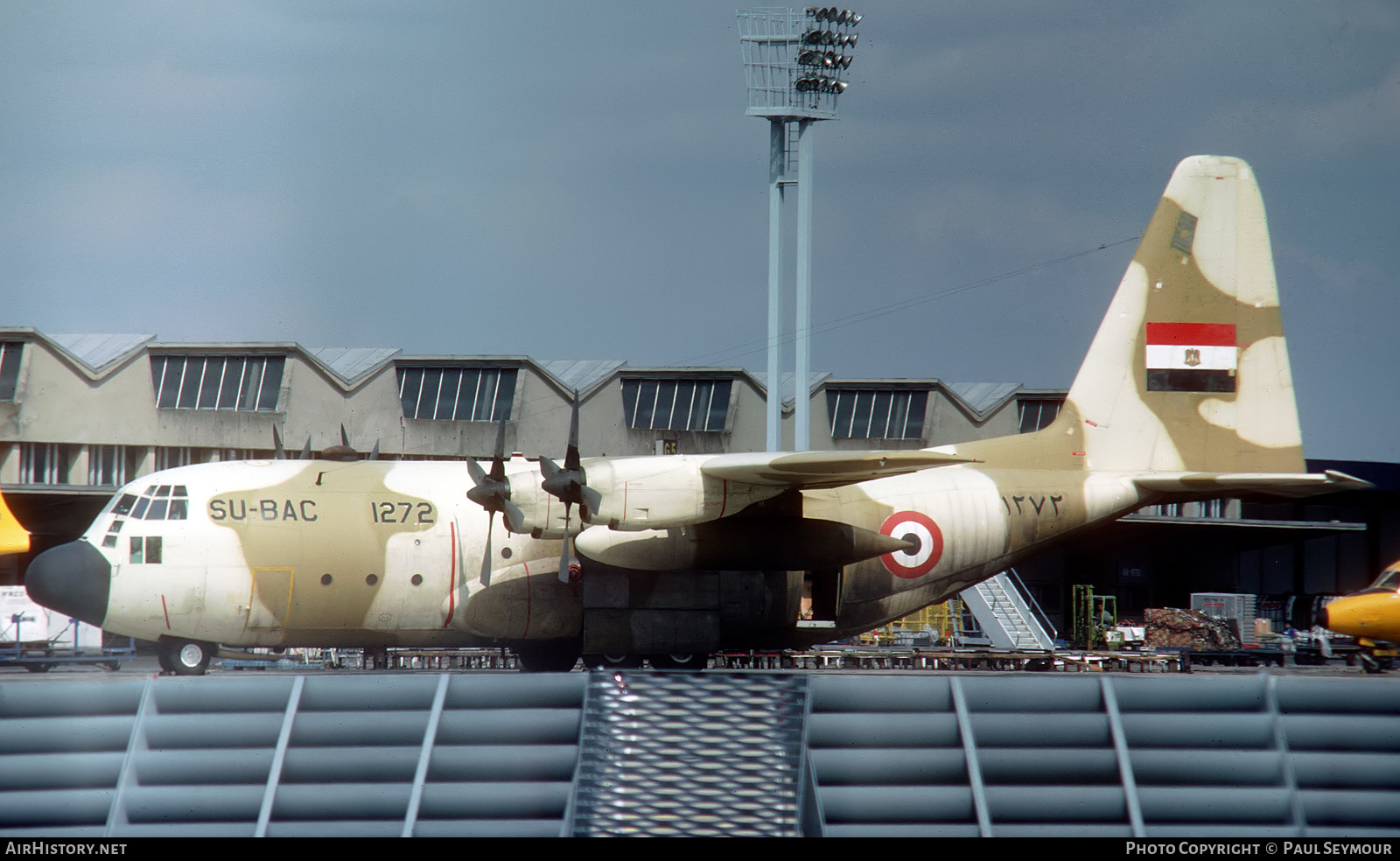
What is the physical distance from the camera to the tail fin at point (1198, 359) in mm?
21016

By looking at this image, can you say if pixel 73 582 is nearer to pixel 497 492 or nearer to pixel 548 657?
pixel 497 492

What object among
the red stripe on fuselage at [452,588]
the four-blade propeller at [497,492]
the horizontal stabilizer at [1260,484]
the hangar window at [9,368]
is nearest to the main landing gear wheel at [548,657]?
the red stripe on fuselage at [452,588]

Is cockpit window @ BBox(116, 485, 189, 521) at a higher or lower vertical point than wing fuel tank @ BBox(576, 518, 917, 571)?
higher

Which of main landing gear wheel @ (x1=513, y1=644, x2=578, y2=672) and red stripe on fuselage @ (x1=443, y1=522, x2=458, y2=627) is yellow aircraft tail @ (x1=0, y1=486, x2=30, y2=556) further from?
main landing gear wheel @ (x1=513, y1=644, x2=578, y2=672)

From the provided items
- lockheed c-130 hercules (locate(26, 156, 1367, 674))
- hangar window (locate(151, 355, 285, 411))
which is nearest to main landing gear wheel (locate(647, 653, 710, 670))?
lockheed c-130 hercules (locate(26, 156, 1367, 674))

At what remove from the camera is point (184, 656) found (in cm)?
1786

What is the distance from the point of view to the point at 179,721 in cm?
1083

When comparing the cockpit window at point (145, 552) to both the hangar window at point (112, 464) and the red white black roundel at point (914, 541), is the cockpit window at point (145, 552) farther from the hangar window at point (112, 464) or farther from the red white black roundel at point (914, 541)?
the hangar window at point (112, 464)

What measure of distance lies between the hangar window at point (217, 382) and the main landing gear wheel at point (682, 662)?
80.7 ft

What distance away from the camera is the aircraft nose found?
1680 centimetres

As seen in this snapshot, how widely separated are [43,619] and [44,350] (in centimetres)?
1271

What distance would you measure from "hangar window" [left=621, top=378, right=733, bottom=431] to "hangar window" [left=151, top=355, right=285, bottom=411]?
11.7 m

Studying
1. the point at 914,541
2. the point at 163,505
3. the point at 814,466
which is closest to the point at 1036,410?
the point at 914,541
